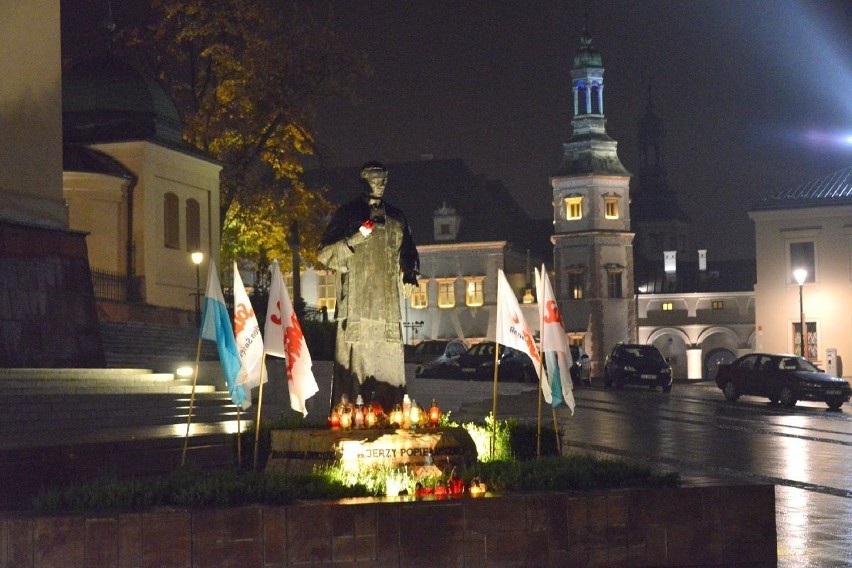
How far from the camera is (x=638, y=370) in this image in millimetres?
42250

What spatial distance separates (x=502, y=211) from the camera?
98.4 meters

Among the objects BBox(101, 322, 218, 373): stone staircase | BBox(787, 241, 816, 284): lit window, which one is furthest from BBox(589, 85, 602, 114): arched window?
BBox(101, 322, 218, 373): stone staircase

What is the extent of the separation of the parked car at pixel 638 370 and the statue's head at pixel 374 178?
29460 mm

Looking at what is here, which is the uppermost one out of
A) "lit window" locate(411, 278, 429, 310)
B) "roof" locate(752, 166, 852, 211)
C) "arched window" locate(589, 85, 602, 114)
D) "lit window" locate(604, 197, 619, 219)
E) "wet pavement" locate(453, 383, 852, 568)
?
"arched window" locate(589, 85, 602, 114)

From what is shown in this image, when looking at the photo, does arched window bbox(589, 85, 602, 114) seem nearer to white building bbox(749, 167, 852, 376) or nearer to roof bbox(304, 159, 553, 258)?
roof bbox(304, 159, 553, 258)

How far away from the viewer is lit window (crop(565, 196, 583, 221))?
94.9 m

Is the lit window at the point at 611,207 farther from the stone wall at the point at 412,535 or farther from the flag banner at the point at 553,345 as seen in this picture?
the stone wall at the point at 412,535

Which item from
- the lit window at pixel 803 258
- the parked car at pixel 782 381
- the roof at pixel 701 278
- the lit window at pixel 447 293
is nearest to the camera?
the parked car at pixel 782 381

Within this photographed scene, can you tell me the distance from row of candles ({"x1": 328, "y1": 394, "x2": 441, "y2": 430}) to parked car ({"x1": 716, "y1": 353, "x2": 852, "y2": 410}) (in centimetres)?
2377

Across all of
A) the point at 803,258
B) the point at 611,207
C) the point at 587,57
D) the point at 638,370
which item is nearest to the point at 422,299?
the point at 611,207

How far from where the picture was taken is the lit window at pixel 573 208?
94.9 m

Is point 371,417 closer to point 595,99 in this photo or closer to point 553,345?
point 553,345

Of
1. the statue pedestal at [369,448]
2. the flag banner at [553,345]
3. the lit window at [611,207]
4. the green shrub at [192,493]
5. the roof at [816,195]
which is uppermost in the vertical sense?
the lit window at [611,207]

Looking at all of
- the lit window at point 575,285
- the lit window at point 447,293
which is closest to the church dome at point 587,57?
the lit window at point 575,285
